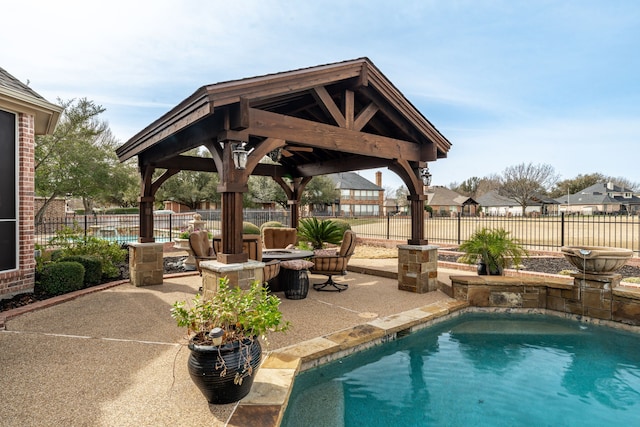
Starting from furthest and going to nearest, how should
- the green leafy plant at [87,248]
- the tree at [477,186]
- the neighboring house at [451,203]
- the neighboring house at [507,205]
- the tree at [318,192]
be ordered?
1. the tree at [477,186]
2. the neighboring house at [451,203]
3. the neighboring house at [507,205]
4. the tree at [318,192]
5. the green leafy plant at [87,248]

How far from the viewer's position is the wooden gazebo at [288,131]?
4387mm

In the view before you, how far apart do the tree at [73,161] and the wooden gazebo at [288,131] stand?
1066 cm

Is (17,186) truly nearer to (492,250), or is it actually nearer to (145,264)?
(145,264)

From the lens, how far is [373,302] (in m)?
5.95

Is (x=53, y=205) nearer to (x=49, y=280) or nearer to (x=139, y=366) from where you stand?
(x=49, y=280)

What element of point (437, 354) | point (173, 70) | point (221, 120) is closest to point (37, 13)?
point (173, 70)

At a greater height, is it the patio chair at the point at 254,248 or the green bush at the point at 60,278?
the patio chair at the point at 254,248

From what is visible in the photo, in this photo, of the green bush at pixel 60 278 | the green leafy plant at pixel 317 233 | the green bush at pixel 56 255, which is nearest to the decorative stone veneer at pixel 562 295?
the green leafy plant at pixel 317 233

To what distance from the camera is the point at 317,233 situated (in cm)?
1050

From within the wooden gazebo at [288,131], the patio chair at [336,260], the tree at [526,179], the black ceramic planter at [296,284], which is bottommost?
the black ceramic planter at [296,284]

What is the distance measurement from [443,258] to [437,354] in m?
6.86

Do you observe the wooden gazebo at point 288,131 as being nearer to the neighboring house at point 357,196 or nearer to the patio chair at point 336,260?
the patio chair at point 336,260

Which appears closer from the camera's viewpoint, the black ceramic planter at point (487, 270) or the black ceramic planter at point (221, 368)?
the black ceramic planter at point (221, 368)

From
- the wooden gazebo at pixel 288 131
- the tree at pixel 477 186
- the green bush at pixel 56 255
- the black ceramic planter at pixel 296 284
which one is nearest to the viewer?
the wooden gazebo at pixel 288 131
